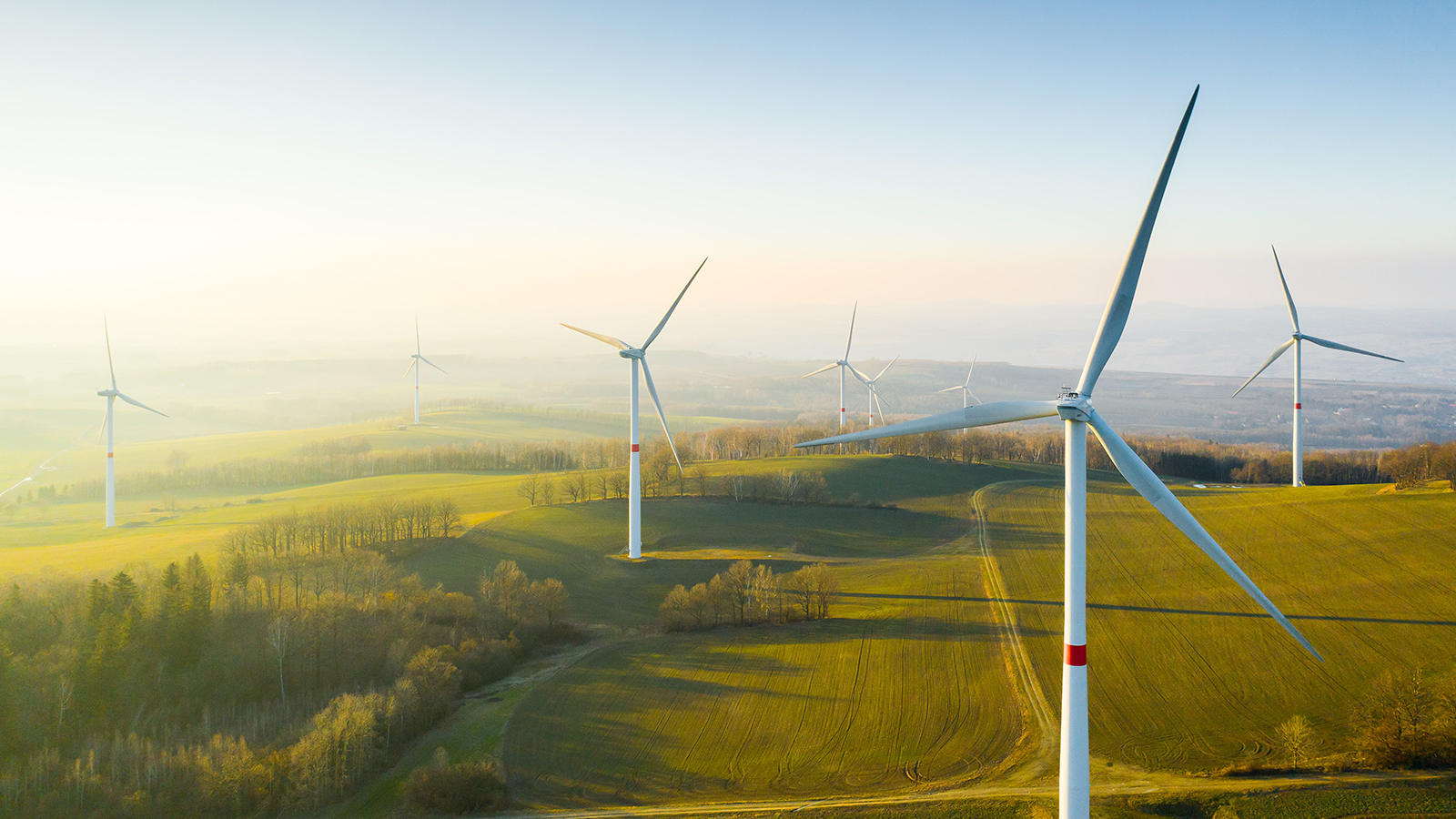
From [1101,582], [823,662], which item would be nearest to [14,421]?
[823,662]

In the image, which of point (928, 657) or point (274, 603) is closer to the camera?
point (928, 657)

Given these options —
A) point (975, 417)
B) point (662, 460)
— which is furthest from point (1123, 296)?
point (662, 460)

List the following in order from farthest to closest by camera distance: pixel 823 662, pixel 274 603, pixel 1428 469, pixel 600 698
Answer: pixel 1428 469
pixel 274 603
pixel 823 662
pixel 600 698

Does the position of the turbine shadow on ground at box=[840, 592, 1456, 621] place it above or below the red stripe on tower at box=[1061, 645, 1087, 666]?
below

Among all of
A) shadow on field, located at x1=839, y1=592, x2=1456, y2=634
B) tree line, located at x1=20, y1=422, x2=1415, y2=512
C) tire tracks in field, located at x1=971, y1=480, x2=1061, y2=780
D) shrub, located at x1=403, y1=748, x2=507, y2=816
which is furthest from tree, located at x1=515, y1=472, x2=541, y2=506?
shrub, located at x1=403, y1=748, x2=507, y2=816

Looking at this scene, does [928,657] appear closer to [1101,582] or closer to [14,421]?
[1101,582]

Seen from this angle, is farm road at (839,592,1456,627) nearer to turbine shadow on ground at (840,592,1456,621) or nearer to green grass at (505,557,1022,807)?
turbine shadow on ground at (840,592,1456,621)
